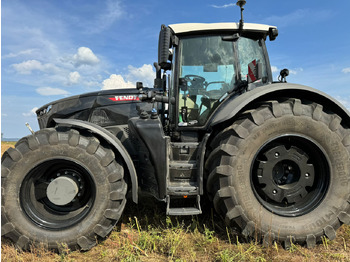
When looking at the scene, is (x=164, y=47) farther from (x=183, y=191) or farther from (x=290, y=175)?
(x=290, y=175)

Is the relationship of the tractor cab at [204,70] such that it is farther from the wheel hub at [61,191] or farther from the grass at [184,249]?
the wheel hub at [61,191]

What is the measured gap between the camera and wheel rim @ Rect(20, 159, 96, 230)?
108 inches

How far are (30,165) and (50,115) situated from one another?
1389mm

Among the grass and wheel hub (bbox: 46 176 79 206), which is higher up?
wheel hub (bbox: 46 176 79 206)

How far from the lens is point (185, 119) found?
10.7 feet

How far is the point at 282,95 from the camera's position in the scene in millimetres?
3014

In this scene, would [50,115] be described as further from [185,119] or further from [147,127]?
[185,119]

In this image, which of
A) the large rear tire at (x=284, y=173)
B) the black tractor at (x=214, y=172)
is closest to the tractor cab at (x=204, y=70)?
the black tractor at (x=214, y=172)

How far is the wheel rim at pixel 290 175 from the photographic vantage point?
9.03 ft

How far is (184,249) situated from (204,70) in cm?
224

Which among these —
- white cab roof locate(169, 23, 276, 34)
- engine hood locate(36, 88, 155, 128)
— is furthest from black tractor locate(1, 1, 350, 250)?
engine hood locate(36, 88, 155, 128)

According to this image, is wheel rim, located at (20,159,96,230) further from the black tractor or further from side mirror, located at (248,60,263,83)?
side mirror, located at (248,60,263,83)

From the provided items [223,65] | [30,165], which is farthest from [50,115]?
[223,65]

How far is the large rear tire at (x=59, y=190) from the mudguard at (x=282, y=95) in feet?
4.60
